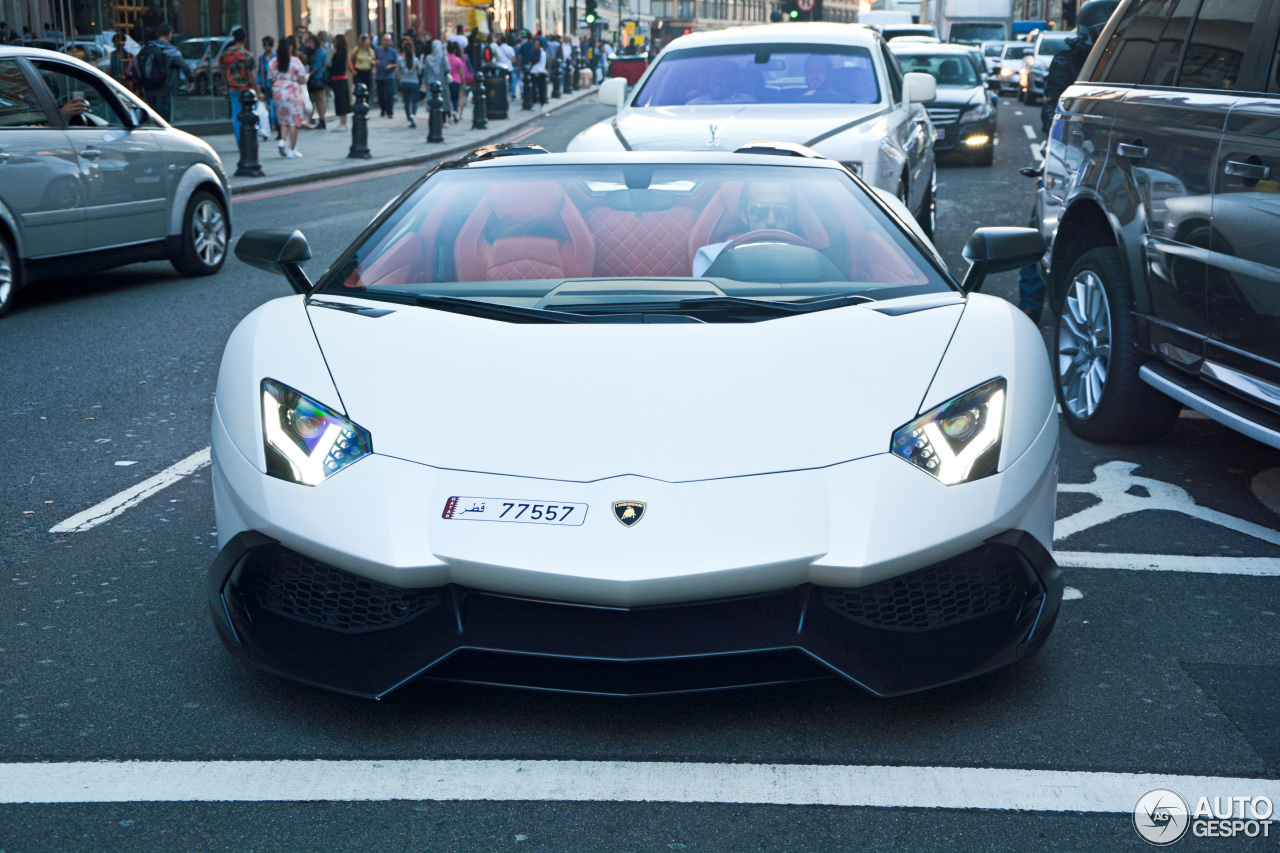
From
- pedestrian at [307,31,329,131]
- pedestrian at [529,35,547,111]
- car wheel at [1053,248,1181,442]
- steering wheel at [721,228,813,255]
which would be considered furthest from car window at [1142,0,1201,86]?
pedestrian at [529,35,547,111]

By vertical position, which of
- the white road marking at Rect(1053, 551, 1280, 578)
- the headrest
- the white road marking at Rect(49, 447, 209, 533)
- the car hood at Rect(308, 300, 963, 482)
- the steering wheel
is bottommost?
the white road marking at Rect(49, 447, 209, 533)

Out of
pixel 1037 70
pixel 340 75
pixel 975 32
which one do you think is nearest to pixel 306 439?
pixel 340 75

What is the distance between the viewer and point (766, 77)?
938cm

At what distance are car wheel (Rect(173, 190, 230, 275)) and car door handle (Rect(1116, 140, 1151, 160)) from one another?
24.4ft

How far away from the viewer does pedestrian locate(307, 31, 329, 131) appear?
1070 inches

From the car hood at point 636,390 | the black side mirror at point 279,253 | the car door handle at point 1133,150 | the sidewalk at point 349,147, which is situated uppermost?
the car door handle at point 1133,150

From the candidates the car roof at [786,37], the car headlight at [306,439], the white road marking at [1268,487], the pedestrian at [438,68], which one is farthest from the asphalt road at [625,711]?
the pedestrian at [438,68]

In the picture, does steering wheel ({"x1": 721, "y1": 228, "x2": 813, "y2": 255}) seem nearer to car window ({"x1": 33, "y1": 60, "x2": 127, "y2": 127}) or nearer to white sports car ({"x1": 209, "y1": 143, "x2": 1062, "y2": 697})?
white sports car ({"x1": 209, "y1": 143, "x2": 1062, "y2": 697})

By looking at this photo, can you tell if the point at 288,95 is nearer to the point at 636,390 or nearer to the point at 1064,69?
the point at 1064,69

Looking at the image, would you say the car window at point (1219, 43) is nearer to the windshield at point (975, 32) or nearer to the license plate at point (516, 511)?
the license plate at point (516, 511)

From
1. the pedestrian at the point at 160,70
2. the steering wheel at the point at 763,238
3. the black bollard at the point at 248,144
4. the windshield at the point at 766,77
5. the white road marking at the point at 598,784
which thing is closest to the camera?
the white road marking at the point at 598,784

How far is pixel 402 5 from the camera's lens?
46094 millimetres

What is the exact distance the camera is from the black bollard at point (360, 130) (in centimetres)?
2086

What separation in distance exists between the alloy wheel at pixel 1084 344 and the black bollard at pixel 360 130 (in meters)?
16.5
